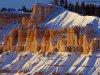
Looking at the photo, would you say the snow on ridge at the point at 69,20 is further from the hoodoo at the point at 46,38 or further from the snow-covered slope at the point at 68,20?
the hoodoo at the point at 46,38

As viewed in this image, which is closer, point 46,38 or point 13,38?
point 46,38

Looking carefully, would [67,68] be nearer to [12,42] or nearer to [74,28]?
[74,28]

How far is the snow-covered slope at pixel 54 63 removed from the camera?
88.5 meters

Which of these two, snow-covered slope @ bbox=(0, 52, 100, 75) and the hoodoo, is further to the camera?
the hoodoo

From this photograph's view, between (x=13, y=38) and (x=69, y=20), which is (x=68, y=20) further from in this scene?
(x=13, y=38)

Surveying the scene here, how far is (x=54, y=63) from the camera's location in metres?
92.4

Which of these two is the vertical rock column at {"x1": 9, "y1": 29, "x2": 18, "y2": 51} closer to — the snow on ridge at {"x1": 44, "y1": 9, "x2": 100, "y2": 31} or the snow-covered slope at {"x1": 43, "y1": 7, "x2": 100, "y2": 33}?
the snow-covered slope at {"x1": 43, "y1": 7, "x2": 100, "y2": 33}

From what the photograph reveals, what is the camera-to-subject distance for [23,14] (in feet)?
410

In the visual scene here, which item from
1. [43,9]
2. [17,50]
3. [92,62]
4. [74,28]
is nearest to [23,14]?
[43,9]

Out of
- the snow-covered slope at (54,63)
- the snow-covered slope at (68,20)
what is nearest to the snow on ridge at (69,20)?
the snow-covered slope at (68,20)

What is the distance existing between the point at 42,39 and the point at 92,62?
1375 centimetres

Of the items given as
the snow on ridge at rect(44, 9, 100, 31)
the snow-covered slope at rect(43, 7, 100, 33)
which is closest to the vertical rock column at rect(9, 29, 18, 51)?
the snow-covered slope at rect(43, 7, 100, 33)

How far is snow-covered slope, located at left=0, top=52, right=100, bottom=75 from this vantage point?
3484 inches

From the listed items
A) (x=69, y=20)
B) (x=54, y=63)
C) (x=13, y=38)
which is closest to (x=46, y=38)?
(x=69, y=20)
